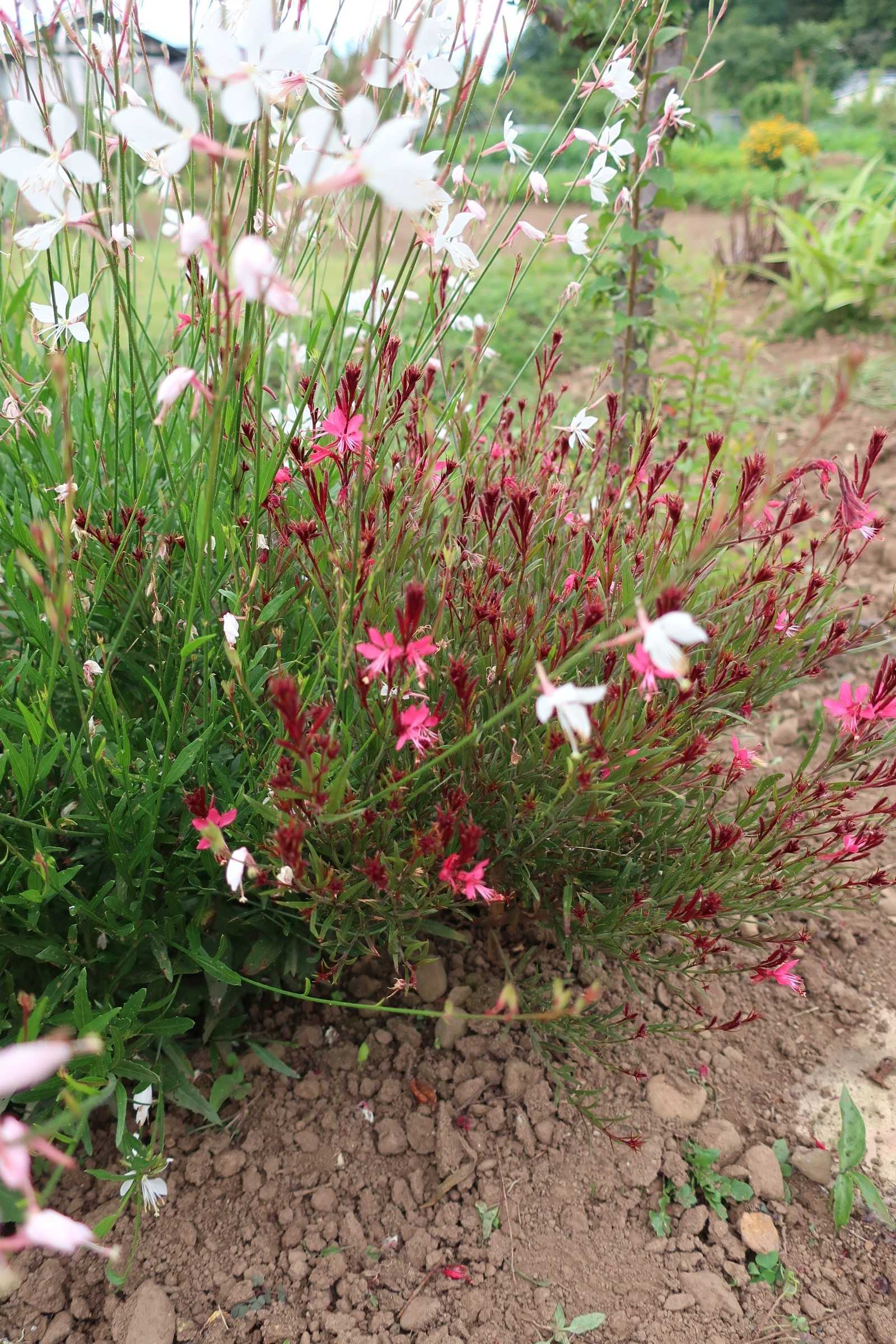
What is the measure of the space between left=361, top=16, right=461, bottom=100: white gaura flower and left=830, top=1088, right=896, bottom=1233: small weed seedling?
1.59 meters

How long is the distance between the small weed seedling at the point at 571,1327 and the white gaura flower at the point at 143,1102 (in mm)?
647

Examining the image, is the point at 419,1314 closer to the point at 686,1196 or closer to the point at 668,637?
the point at 686,1196

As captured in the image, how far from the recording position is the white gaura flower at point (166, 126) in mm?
699

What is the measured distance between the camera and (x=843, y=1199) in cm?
142

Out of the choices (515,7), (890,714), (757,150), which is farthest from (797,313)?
(757,150)

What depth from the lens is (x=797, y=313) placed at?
5625 millimetres

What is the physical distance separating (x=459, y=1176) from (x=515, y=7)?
1924mm

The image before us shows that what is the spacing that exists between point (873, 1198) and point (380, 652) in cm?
120

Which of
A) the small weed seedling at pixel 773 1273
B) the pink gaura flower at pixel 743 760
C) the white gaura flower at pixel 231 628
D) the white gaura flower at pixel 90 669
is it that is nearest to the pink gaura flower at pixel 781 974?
the pink gaura flower at pixel 743 760

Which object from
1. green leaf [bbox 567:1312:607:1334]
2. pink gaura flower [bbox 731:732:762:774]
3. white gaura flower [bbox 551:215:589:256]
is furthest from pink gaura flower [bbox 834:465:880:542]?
green leaf [bbox 567:1312:607:1334]

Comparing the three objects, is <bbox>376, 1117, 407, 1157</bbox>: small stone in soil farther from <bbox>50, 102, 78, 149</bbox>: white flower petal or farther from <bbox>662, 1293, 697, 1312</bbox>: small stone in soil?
<bbox>50, 102, 78, 149</bbox>: white flower petal

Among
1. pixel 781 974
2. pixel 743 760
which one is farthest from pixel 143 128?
pixel 781 974

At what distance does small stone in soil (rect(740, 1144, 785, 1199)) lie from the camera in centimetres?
145

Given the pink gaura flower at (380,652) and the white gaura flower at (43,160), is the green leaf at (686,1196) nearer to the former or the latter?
the pink gaura flower at (380,652)
